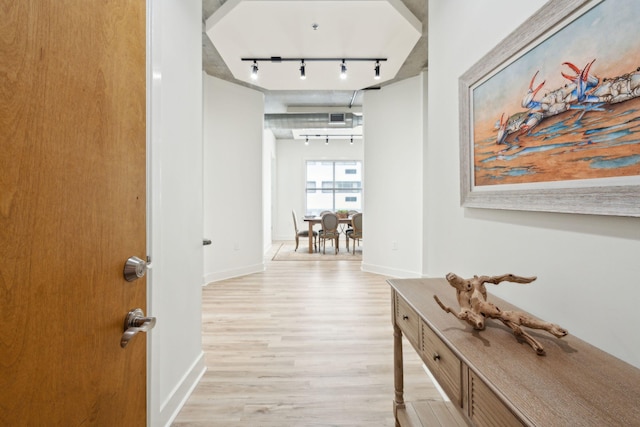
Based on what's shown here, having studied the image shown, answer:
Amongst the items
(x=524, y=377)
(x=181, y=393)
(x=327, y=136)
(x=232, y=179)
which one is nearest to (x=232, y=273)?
(x=232, y=179)

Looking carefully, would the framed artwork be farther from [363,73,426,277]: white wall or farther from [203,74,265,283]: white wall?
[203,74,265,283]: white wall

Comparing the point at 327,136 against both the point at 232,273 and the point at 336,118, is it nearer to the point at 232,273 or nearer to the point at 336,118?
the point at 336,118

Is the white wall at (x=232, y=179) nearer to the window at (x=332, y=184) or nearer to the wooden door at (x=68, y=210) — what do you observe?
the wooden door at (x=68, y=210)

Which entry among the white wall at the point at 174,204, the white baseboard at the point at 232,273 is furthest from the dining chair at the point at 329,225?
the white wall at the point at 174,204

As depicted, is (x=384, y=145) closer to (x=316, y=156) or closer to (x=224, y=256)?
(x=224, y=256)

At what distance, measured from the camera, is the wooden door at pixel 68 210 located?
1.67 feet

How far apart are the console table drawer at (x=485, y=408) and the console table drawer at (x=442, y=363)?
2.3 inches

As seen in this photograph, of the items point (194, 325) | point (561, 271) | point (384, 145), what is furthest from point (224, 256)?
point (561, 271)

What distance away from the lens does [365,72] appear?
3.99 meters

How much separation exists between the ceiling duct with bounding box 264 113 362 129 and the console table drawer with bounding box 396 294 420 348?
17.2ft

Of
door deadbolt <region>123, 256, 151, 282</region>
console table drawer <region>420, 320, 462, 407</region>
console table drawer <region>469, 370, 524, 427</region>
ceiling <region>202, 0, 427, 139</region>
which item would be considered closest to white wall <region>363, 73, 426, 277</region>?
→ ceiling <region>202, 0, 427, 139</region>

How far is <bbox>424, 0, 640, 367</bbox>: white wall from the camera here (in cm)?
83

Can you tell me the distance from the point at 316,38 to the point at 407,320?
3079 mm

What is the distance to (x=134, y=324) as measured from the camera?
80 cm
